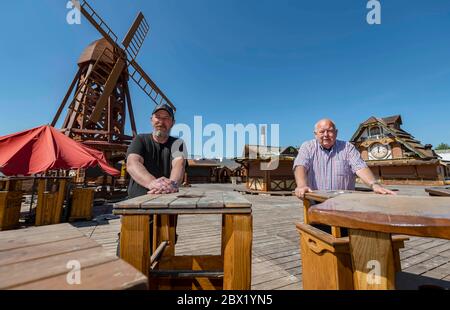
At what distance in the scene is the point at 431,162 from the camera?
19.0 meters

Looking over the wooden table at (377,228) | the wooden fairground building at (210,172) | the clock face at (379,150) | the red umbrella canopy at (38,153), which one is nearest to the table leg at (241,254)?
the wooden table at (377,228)

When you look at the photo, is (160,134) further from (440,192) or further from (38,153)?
(38,153)

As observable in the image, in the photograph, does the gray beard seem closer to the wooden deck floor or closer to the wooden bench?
the wooden bench

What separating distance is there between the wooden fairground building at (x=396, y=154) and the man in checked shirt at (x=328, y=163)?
24050 mm

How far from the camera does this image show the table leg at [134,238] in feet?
4.16

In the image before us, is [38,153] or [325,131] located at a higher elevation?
[325,131]

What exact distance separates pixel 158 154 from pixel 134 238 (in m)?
1.21

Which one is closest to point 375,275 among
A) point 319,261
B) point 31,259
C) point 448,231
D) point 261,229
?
point 448,231

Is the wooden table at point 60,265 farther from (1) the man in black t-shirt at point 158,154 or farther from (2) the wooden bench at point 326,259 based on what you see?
(2) the wooden bench at point 326,259

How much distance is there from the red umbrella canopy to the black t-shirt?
12.9 feet

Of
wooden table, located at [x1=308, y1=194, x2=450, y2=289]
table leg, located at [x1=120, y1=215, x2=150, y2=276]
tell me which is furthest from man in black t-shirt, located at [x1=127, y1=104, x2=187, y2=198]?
wooden table, located at [x1=308, y1=194, x2=450, y2=289]

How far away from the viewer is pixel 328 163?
2.45 meters

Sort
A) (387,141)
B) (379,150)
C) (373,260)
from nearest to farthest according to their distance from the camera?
(373,260), (387,141), (379,150)

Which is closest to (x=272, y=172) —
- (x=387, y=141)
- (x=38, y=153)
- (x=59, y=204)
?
(x=59, y=204)
